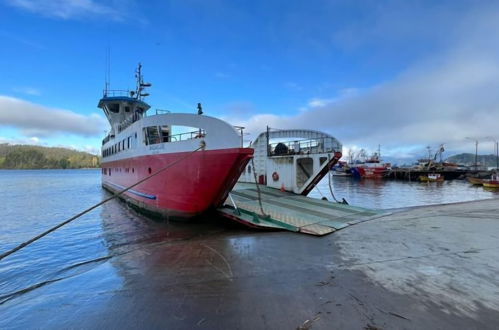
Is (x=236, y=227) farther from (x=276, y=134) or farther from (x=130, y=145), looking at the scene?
(x=276, y=134)

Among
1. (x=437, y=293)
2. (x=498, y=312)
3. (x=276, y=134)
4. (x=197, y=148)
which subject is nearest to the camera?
(x=498, y=312)

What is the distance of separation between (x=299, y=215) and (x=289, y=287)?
576cm

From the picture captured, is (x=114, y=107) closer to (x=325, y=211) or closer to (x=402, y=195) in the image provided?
(x=325, y=211)

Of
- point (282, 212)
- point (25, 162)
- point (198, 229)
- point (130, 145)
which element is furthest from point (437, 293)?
point (25, 162)

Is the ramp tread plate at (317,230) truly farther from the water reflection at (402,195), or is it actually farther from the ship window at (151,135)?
the water reflection at (402,195)

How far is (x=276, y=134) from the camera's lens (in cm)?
1964

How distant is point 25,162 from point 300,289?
663 feet

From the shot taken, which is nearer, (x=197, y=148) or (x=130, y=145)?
(x=197, y=148)

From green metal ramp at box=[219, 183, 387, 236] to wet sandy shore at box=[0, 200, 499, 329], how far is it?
1.03 m

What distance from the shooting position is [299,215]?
9.91 m

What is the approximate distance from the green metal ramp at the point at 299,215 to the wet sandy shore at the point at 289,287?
3.39 feet

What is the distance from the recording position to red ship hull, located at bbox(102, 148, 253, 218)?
946 cm

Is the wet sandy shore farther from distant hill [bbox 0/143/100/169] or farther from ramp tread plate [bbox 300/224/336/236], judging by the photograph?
distant hill [bbox 0/143/100/169]

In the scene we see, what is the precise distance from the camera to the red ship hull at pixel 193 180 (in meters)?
9.46
